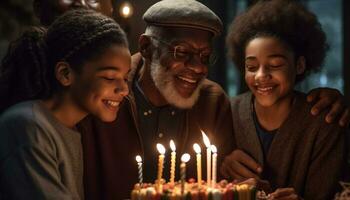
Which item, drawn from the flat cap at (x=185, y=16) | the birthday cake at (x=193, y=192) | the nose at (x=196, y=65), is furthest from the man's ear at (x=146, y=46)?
the birthday cake at (x=193, y=192)

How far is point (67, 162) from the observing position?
292cm

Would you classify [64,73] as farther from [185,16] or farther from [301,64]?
[301,64]

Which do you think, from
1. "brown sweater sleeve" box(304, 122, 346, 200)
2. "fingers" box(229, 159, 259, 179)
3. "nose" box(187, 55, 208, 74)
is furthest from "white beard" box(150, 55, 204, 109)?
"brown sweater sleeve" box(304, 122, 346, 200)

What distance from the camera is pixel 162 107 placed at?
3836 mm

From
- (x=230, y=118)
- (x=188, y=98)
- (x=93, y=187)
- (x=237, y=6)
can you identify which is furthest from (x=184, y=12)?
(x=237, y=6)

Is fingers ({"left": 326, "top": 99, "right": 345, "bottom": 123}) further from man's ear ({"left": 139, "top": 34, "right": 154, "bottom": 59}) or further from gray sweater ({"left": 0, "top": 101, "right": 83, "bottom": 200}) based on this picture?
gray sweater ({"left": 0, "top": 101, "right": 83, "bottom": 200})

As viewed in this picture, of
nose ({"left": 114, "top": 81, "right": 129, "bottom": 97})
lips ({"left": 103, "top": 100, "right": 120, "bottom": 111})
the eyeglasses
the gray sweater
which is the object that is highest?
the eyeglasses

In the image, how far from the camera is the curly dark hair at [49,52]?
295cm

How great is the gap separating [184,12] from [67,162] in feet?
4.01

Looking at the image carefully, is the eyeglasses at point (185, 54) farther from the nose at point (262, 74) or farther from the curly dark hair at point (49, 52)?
the curly dark hair at point (49, 52)

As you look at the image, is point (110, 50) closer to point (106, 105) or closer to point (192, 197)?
point (106, 105)

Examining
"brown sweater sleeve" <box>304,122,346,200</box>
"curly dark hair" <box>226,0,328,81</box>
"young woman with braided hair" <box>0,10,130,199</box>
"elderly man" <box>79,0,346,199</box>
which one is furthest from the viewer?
"curly dark hair" <box>226,0,328,81</box>

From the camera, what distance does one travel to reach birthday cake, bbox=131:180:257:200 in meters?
2.70

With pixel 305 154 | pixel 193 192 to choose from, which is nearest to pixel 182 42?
pixel 305 154
